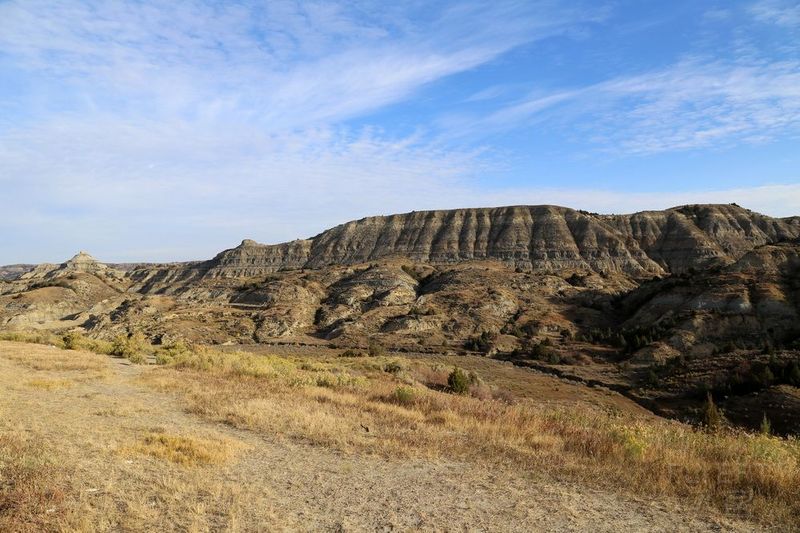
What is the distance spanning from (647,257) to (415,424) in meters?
82.0

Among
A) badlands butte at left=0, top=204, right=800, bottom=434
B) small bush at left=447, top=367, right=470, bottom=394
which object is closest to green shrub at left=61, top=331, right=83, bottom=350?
badlands butte at left=0, top=204, right=800, bottom=434

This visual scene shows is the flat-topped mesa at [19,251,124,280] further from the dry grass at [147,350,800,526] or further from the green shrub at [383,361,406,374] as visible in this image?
the dry grass at [147,350,800,526]

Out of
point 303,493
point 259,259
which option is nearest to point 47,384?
point 303,493

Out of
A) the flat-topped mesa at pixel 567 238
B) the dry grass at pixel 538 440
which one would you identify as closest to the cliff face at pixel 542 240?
the flat-topped mesa at pixel 567 238

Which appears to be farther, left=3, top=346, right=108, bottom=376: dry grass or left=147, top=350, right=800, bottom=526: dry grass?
left=3, top=346, right=108, bottom=376: dry grass

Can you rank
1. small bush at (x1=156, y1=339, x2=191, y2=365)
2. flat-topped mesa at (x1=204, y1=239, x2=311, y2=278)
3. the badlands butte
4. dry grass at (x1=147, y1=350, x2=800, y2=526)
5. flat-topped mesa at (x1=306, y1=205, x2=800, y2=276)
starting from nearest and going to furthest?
dry grass at (x1=147, y1=350, x2=800, y2=526), small bush at (x1=156, y1=339, x2=191, y2=365), the badlands butte, flat-topped mesa at (x1=306, y1=205, x2=800, y2=276), flat-topped mesa at (x1=204, y1=239, x2=311, y2=278)

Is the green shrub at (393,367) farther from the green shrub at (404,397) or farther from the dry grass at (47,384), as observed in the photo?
the dry grass at (47,384)

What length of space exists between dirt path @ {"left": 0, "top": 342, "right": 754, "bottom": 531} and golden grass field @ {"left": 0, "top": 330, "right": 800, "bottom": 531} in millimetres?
30

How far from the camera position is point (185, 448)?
843 centimetres

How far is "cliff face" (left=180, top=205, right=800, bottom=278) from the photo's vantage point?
8162 centimetres

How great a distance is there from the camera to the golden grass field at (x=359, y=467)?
602 cm

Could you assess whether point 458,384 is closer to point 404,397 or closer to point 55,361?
point 404,397

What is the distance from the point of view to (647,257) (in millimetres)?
82500

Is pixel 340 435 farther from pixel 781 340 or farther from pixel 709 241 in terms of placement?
pixel 709 241
